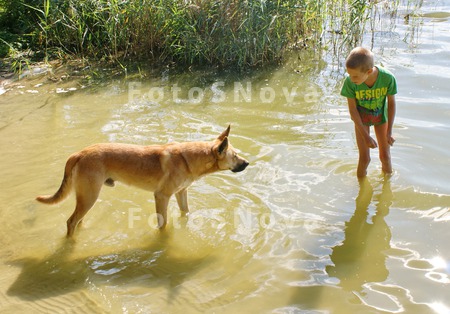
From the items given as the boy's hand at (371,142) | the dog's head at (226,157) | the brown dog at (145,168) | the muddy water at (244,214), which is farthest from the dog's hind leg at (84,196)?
the boy's hand at (371,142)

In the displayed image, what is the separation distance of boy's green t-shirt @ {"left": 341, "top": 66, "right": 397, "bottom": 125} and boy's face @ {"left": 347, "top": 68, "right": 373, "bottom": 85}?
0.87 ft

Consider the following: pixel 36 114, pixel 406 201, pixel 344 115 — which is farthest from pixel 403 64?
pixel 36 114

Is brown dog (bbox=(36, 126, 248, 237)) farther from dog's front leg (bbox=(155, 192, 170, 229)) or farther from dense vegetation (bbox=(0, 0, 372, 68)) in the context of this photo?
dense vegetation (bbox=(0, 0, 372, 68))

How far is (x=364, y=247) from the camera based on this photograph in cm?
527

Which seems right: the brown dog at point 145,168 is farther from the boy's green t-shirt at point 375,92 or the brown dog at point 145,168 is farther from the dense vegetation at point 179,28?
the dense vegetation at point 179,28

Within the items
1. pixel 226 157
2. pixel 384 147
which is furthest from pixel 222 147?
pixel 384 147

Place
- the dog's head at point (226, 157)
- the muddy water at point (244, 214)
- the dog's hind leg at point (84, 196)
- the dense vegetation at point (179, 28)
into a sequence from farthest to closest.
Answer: the dense vegetation at point (179, 28), the dog's head at point (226, 157), the dog's hind leg at point (84, 196), the muddy water at point (244, 214)

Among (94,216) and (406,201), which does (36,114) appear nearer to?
(94,216)

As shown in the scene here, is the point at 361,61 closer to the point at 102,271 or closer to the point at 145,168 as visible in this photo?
the point at 145,168

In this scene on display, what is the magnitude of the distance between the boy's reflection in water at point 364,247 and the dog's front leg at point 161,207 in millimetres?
1775

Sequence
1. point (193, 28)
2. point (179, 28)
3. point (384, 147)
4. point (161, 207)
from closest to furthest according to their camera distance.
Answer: point (161, 207), point (384, 147), point (193, 28), point (179, 28)

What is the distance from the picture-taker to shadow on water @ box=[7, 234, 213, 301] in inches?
189

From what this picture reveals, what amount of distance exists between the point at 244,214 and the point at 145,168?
1.24 m

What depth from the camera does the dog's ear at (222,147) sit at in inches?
208
